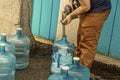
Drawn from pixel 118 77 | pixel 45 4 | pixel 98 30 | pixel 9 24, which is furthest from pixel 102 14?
pixel 45 4

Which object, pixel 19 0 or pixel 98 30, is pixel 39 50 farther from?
pixel 98 30

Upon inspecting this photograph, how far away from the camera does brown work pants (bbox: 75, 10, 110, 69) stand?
4.93 meters

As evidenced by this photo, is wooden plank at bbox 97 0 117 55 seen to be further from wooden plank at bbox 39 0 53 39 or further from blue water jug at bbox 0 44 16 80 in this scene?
blue water jug at bbox 0 44 16 80

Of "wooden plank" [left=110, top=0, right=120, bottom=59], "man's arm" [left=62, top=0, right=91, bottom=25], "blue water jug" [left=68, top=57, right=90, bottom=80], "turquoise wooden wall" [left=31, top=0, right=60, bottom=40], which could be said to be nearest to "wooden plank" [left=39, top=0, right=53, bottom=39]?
"turquoise wooden wall" [left=31, top=0, right=60, bottom=40]

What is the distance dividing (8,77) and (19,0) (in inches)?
64.7

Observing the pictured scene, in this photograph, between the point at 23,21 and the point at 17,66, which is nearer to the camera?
the point at 17,66

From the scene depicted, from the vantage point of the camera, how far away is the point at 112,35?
654 centimetres

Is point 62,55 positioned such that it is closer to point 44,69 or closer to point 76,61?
point 44,69

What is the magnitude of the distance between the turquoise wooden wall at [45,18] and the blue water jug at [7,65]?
8.40 ft

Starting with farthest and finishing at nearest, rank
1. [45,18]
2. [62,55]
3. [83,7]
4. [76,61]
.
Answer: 1. [45,18]
2. [62,55]
3. [83,7]
4. [76,61]

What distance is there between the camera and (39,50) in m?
6.68

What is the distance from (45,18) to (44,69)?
1.87m

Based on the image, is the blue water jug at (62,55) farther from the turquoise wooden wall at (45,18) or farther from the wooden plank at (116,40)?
the turquoise wooden wall at (45,18)

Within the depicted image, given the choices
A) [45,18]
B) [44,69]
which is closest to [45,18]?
[45,18]
